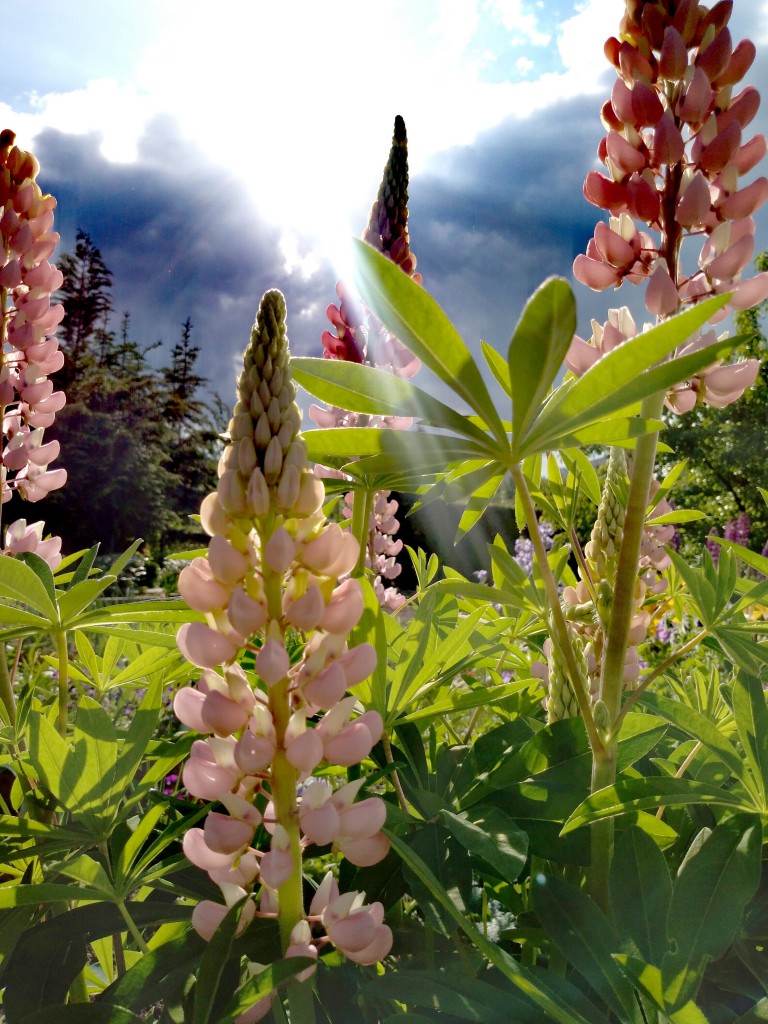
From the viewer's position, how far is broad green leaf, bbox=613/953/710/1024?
1.75 ft

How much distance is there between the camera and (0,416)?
1.49 meters

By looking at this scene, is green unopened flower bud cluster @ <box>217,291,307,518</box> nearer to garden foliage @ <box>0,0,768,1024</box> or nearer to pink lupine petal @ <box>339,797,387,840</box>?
garden foliage @ <box>0,0,768,1024</box>

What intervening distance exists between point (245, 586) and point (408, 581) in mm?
15027

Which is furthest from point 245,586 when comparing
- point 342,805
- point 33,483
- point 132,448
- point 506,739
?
point 132,448

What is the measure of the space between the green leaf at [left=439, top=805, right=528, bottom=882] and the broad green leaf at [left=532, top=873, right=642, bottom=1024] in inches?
1.7

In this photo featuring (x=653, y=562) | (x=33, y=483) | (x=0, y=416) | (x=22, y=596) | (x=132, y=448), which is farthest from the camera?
(x=132, y=448)

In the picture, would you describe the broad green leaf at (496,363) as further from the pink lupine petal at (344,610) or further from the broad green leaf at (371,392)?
the pink lupine petal at (344,610)

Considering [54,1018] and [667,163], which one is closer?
[54,1018]

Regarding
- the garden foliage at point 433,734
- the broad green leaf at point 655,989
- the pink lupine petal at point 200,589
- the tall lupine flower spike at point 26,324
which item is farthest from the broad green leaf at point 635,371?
the tall lupine flower spike at point 26,324

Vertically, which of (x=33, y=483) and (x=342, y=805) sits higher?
(x=33, y=483)

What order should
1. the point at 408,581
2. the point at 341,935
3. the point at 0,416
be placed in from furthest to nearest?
1. the point at 408,581
2. the point at 0,416
3. the point at 341,935

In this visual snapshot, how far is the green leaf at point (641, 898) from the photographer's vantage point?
616mm

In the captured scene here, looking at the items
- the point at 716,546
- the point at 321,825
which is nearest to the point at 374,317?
the point at 321,825

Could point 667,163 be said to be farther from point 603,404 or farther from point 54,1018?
point 54,1018
